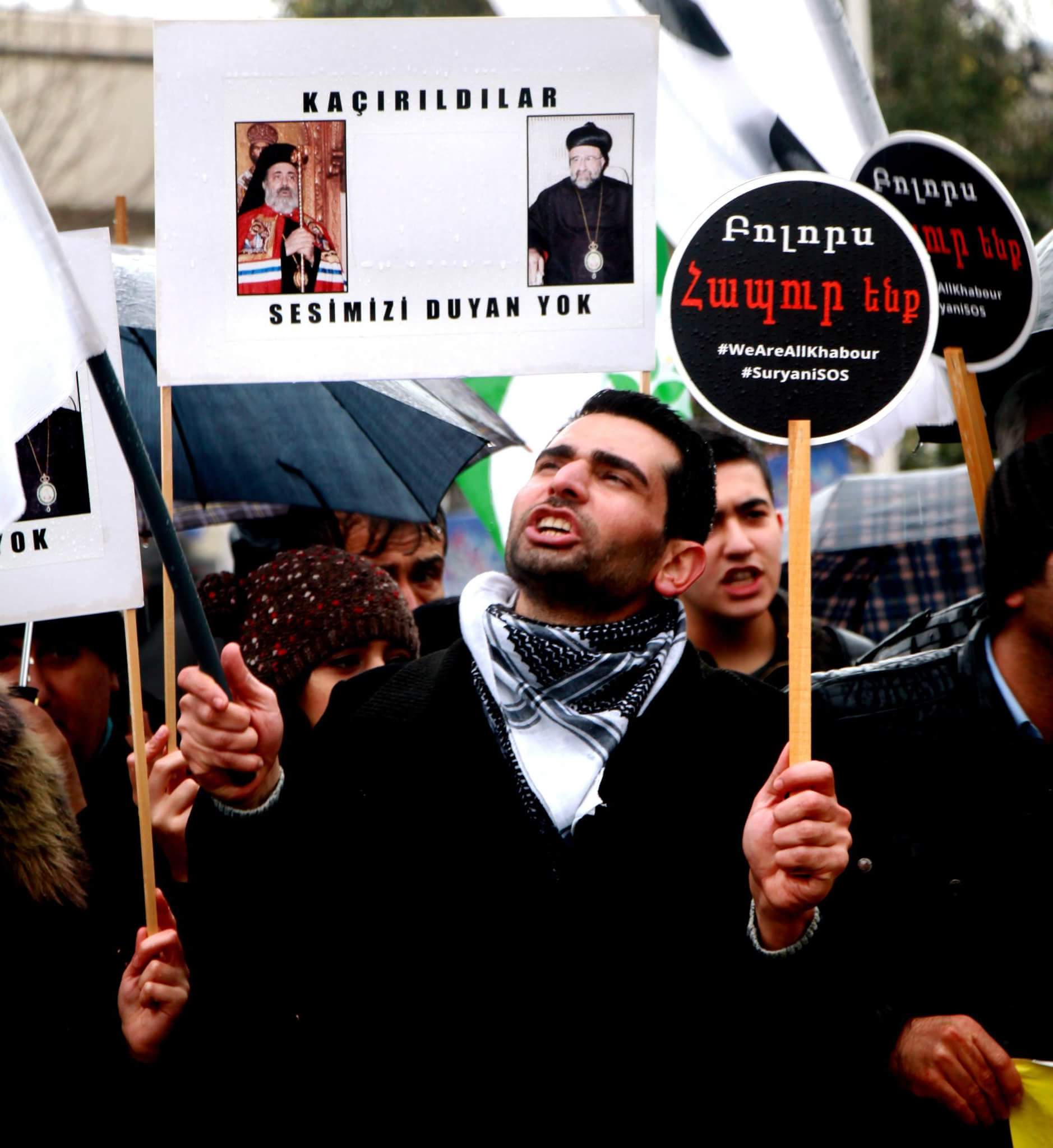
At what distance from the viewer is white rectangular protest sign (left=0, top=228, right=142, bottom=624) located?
278cm

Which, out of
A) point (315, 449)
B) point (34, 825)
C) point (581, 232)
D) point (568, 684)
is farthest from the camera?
point (315, 449)

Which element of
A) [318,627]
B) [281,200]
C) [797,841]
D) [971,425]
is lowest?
[797,841]

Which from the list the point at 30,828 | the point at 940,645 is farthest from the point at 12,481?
the point at 940,645

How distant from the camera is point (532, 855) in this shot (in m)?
2.51

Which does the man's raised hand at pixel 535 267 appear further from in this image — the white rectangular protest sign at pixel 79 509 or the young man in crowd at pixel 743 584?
the young man in crowd at pixel 743 584

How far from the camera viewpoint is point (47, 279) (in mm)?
2289

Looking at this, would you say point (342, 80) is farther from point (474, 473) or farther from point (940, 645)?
point (474, 473)

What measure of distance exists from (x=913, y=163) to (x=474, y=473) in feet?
8.98

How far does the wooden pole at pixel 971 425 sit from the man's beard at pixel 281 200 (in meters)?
1.21

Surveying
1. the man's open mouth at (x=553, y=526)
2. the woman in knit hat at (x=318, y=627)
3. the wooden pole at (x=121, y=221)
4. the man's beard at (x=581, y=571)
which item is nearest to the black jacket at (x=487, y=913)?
the man's beard at (x=581, y=571)

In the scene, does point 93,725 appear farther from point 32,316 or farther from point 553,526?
point 32,316

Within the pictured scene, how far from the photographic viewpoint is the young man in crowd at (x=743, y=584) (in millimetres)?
4090

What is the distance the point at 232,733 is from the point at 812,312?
3.53ft

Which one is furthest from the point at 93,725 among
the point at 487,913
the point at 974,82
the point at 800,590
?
the point at 974,82
